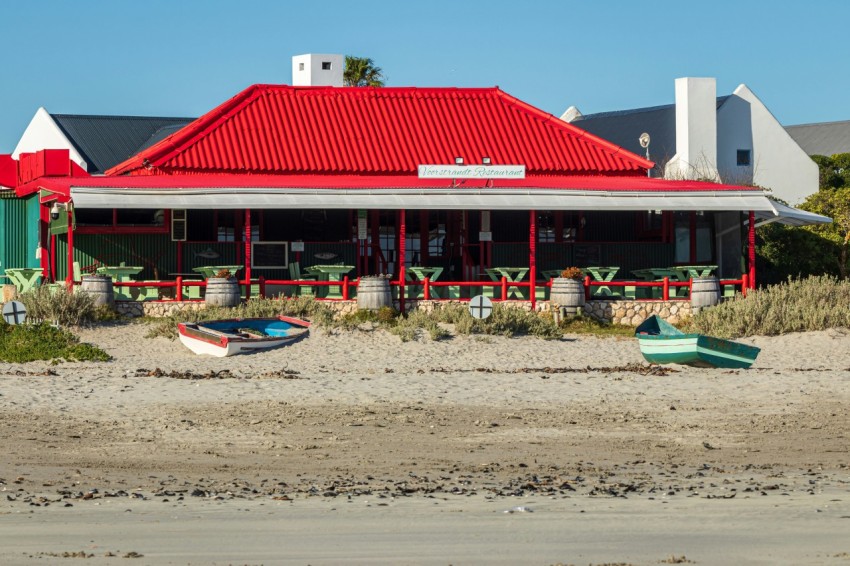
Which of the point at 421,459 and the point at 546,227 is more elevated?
the point at 546,227

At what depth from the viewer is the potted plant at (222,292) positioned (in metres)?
27.1

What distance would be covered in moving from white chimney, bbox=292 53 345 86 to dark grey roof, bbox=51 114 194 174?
282 inches

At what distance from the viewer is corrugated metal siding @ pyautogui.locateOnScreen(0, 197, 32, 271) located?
33.3 metres

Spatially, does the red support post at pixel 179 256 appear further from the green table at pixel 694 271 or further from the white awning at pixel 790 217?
the white awning at pixel 790 217

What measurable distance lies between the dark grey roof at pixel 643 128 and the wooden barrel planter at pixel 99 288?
Result: 29271 millimetres

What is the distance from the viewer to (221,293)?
27172 mm

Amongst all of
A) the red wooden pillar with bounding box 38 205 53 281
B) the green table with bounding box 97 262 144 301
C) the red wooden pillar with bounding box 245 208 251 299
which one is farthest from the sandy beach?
the red wooden pillar with bounding box 38 205 53 281

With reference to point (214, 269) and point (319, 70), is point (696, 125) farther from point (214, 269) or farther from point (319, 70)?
point (214, 269)

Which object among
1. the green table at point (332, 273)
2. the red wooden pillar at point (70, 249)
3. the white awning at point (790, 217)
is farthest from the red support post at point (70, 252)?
the white awning at point (790, 217)

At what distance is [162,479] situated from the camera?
41.4 ft

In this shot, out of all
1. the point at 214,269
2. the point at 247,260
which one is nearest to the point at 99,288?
the point at 214,269

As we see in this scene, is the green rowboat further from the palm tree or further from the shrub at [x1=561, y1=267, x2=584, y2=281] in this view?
the palm tree

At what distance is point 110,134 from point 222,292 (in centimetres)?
2546

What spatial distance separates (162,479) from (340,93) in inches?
927
